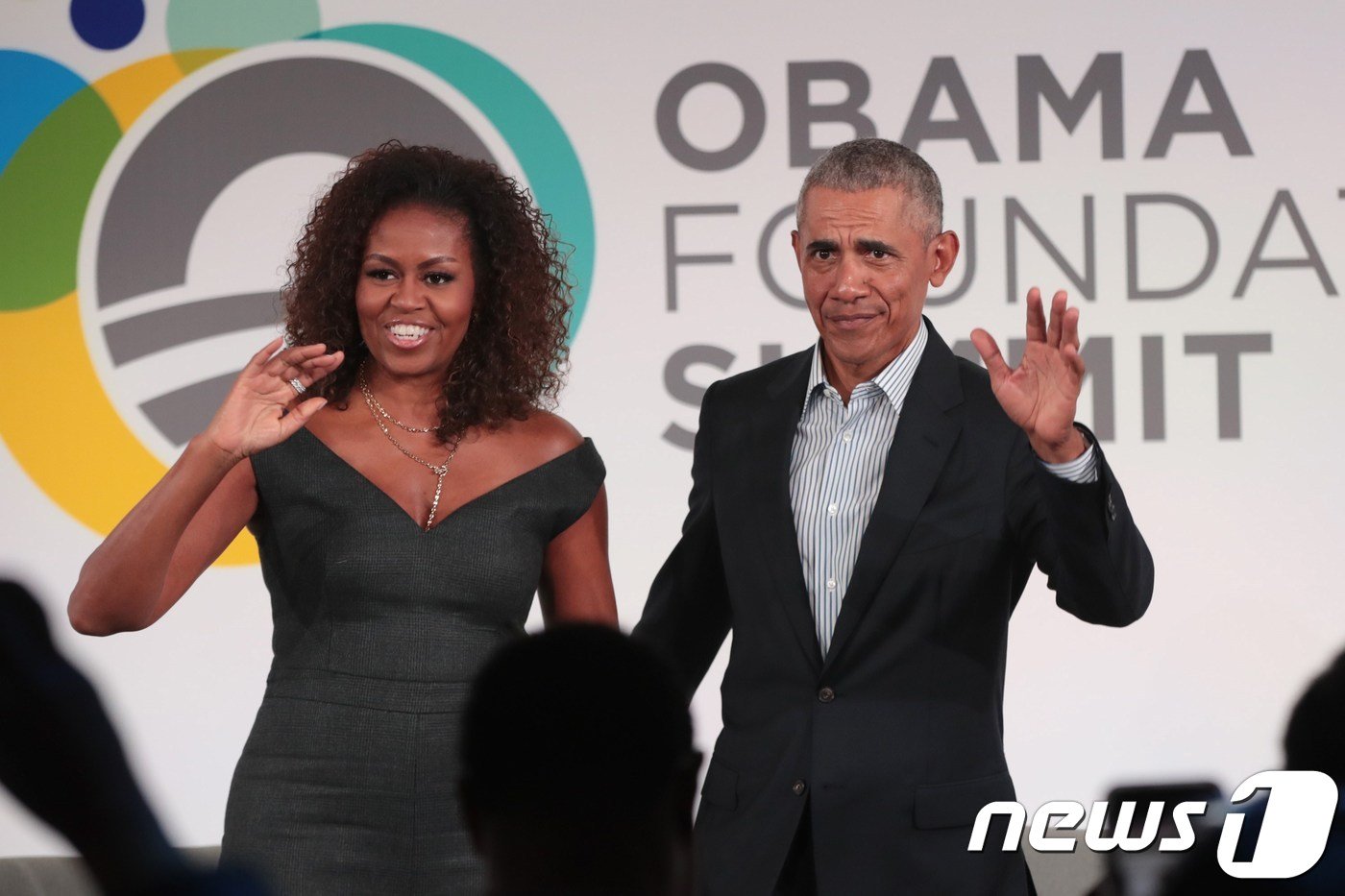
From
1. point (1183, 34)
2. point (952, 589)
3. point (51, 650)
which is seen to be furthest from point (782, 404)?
point (51, 650)

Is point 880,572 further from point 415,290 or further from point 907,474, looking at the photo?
point 415,290

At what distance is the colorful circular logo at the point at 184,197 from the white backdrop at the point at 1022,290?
0.02 m

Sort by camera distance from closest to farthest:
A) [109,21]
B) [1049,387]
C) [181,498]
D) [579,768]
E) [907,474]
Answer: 1. [579,768]
2. [1049,387]
3. [181,498]
4. [907,474]
5. [109,21]

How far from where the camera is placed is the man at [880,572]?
2.45 metres

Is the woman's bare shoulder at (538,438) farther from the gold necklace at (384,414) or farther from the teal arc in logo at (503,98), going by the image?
the teal arc in logo at (503,98)

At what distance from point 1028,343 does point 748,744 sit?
76 cm

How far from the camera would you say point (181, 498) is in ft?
7.91

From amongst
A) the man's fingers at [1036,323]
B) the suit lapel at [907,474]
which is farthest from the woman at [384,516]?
the man's fingers at [1036,323]

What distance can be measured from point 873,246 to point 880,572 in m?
0.53

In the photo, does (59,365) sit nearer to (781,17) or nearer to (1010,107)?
(781,17)

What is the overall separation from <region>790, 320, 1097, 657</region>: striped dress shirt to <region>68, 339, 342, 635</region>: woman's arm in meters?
0.76

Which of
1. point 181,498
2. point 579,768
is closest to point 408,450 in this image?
point 181,498

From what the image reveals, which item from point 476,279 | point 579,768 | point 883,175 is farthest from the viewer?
point 476,279

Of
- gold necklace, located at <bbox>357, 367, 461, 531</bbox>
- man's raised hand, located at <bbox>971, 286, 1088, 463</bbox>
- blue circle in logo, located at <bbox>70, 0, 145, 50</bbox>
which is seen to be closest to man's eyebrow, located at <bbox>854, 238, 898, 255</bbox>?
man's raised hand, located at <bbox>971, 286, 1088, 463</bbox>
